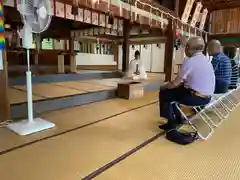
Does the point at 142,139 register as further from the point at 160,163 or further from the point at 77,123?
the point at 77,123

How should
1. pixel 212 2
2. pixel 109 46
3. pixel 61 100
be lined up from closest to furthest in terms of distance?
pixel 61 100
pixel 212 2
pixel 109 46

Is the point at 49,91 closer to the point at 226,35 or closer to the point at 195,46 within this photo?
the point at 195,46

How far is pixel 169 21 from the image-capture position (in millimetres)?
5320

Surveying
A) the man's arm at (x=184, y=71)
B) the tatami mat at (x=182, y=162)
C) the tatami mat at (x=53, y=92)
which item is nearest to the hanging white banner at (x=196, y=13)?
the tatami mat at (x=53, y=92)

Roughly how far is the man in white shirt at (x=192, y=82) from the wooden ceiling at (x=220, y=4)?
233 inches

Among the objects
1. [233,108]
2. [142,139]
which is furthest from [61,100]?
[233,108]

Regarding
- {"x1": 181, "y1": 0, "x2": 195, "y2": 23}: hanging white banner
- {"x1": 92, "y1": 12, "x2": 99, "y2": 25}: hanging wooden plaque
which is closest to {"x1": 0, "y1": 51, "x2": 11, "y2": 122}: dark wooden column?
{"x1": 92, "y1": 12, "x2": 99, "y2": 25}: hanging wooden plaque

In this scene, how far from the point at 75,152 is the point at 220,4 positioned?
7.81 meters

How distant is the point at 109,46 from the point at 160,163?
37.5ft

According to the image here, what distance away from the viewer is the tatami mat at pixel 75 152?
135 centimetres

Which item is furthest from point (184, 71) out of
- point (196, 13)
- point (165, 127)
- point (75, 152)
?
point (196, 13)

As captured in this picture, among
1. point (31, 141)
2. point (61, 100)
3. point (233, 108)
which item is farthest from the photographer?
point (233, 108)

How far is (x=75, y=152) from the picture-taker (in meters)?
1.64

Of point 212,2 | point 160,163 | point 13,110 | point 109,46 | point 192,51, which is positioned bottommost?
point 160,163
